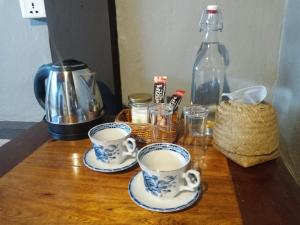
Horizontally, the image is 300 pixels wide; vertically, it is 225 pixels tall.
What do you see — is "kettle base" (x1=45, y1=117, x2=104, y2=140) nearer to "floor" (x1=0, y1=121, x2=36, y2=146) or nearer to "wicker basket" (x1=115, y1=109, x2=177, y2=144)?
"wicker basket" (x1=115, y1=109, x2=177, y2=144)

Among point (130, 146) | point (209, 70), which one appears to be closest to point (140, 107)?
point (130, 146)

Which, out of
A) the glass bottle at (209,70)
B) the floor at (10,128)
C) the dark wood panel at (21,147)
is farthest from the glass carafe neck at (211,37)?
the floor at (10,128)

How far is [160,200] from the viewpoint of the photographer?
0.43 meters

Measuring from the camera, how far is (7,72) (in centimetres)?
95

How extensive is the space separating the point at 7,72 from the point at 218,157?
85 cm

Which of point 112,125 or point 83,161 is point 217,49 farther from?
point 83,161

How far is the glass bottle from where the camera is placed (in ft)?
2.33

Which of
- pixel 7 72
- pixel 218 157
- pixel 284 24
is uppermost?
pixel 284 24

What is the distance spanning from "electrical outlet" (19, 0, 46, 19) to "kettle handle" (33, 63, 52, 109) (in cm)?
25

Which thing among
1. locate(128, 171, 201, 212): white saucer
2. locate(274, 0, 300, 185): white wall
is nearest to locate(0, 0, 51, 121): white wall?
locate(128, 171, 201, 212): white saucer

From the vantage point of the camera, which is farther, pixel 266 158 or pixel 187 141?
pixel 187 141

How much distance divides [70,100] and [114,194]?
307 millimetres

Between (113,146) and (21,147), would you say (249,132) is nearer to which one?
(113,146)

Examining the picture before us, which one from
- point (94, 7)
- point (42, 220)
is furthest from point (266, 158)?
point (94, 7)
